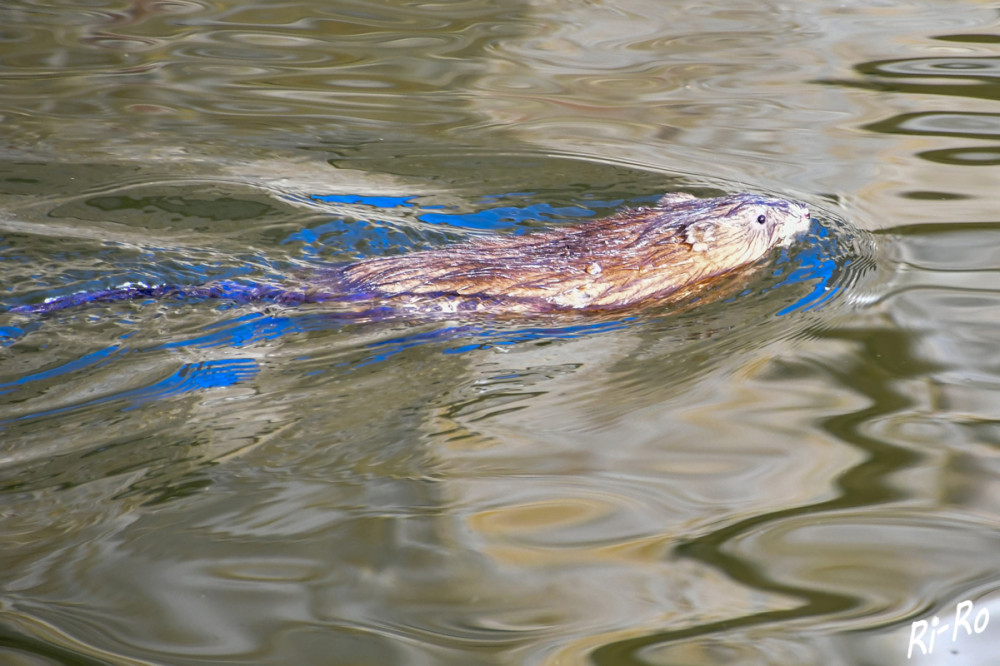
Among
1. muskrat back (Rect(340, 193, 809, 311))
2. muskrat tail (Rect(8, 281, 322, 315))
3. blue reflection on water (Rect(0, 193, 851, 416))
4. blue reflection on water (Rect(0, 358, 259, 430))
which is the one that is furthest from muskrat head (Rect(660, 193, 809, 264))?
blue reflection on water (Rect(0, 358, 259, 430))

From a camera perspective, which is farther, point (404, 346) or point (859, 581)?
point (404, 346)

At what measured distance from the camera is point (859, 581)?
6.68 feet

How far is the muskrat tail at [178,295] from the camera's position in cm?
319

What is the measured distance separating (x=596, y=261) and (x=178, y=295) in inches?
58.1

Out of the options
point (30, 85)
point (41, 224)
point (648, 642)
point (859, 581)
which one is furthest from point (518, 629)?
point (30, 85)

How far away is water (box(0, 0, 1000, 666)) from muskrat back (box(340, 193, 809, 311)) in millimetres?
111

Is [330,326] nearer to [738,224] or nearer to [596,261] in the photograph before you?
[596,261]

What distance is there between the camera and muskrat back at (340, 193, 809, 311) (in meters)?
3.08

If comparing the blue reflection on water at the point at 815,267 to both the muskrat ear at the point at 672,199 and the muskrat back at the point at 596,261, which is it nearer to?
the muskrat back at the point at 596,261

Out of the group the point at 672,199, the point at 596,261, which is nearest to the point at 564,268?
the point at 596,261

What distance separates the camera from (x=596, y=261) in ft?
10.5

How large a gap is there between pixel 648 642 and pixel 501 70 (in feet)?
15.1

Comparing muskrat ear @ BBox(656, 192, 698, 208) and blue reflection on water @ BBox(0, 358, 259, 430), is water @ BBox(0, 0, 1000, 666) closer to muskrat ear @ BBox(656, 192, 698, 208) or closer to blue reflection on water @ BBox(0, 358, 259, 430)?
blue reflection on water @ BBox(0, 358, 259, 430)

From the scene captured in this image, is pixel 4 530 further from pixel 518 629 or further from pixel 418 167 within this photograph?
pixel 418 167
